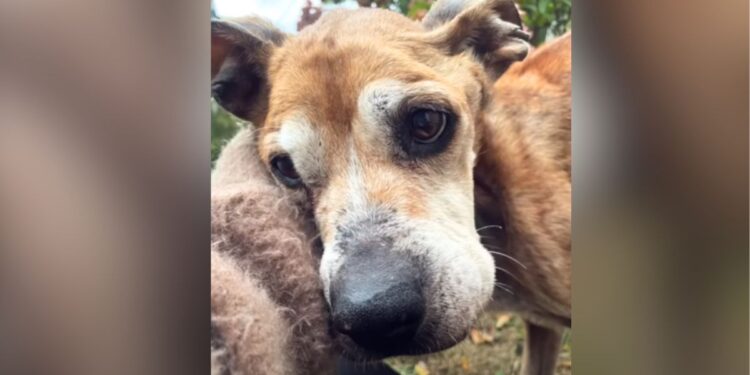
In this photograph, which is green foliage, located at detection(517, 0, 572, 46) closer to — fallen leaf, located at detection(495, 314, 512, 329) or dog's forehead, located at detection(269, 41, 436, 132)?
dog's forehead, located at detection(269, 41, 436, 132)

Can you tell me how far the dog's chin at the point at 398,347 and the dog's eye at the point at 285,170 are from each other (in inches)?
17.4

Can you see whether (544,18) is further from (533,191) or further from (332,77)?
(332,77)

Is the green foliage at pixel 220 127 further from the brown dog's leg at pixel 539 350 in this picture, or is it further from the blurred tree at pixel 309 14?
the brown dog's leg at pixel 539 350

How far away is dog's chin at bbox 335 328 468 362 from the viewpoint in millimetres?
1792

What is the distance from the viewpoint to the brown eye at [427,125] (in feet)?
5.87

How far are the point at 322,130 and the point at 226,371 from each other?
0.69 metres

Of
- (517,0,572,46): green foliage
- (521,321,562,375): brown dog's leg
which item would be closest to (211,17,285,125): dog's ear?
(517,0,572,46): green foliage

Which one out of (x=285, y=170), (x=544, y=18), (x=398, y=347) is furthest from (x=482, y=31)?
(x=398, y=347)

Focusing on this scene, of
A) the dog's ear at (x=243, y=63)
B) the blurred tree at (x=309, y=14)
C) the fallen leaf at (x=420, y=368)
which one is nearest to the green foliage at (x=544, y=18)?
the blurred tree at (x=309, y=14)

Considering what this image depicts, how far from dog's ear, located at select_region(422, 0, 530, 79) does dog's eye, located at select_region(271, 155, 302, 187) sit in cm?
53

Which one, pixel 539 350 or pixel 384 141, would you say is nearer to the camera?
pixel 384 141

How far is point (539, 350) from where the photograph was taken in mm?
1931

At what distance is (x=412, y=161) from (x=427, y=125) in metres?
0.11
